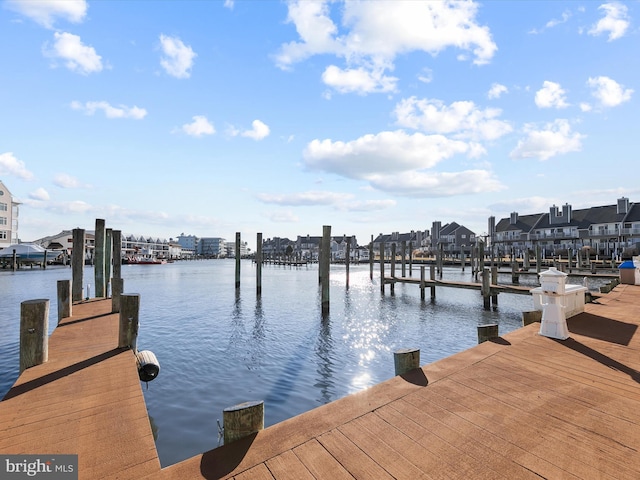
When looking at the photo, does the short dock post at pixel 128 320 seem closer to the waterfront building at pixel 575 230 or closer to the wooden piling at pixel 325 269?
the wooden piling at pixel 325 269

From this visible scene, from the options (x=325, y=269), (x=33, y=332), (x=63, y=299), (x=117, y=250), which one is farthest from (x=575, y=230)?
(x=33, y=332)

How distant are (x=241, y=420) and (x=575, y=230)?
264ft

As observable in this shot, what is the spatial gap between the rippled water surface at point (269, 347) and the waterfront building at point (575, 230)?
52160 mm

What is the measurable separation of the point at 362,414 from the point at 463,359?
297 centimetres

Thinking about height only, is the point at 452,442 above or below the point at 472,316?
above

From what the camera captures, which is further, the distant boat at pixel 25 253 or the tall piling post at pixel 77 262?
the distant boat at pixel 25 253

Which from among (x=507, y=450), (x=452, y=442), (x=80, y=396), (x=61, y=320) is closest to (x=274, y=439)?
(x=452, y=442)

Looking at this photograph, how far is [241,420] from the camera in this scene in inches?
134

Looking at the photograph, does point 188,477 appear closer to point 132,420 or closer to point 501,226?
point 132,420

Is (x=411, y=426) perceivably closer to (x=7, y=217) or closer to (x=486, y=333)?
(x=486, y=333)

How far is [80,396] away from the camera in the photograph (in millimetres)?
4820

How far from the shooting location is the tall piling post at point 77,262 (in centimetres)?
1317

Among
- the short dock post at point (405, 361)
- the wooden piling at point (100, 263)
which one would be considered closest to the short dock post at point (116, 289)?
the wooden piling at point (100, 263)

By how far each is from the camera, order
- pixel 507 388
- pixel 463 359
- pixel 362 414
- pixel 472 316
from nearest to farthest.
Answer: pixel 362 414 < pixel 507 388 < pixel 463 359 < pixel 472 316
